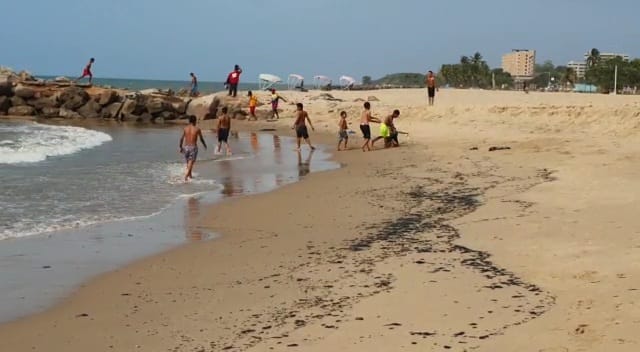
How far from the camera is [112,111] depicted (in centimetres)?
3866

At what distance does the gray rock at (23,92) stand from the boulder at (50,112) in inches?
62.3

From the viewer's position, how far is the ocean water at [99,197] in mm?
7391

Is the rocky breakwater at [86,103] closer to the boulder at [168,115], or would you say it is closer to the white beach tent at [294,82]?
the boulder at [168,115]

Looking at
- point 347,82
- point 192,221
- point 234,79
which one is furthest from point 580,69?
point 192,221

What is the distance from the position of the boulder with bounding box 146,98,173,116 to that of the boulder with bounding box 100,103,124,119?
188 cm

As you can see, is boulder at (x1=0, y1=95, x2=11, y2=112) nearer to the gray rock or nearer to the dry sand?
the gray rock

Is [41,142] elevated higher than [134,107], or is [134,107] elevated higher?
[134,107]

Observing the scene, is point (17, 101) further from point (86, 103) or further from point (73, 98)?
point (86, 103)

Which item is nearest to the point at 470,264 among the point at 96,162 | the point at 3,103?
the point at 96,162

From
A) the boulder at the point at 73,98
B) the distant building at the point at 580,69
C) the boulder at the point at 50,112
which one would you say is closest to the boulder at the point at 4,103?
the boulder at the point at 50,112

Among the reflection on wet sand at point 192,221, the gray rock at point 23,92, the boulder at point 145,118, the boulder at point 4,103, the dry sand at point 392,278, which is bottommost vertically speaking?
→ the reflection on wet sand at point 192,221

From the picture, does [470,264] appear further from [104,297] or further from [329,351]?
[104,297]

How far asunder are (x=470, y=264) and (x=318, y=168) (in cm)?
1020

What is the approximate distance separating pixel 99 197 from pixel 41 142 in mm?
12271
